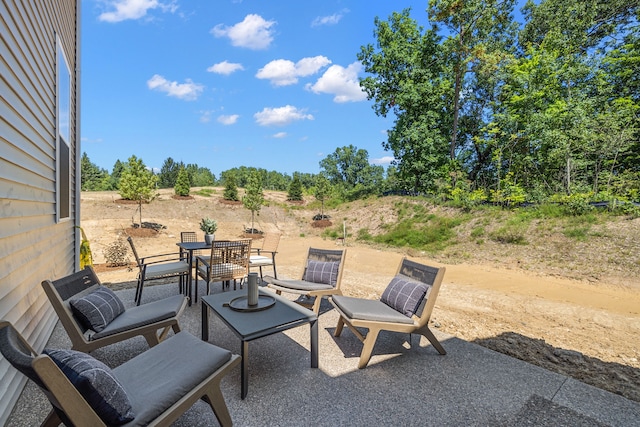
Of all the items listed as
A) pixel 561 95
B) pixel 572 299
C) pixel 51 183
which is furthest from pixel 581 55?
pixel 51 183

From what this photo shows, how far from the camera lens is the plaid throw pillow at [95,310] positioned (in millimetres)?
2186

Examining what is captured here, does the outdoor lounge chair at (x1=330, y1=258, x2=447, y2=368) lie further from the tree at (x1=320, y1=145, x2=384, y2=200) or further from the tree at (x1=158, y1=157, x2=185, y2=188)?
the tree at (x1=320, y1=145, x2=384, y2=200)

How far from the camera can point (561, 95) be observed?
13516 mm

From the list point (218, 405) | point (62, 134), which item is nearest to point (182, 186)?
point (62, 134)

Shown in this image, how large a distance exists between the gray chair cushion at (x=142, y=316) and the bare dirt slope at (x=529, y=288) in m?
3.01

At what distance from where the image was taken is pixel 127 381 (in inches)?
62.5

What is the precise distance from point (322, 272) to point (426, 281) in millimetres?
1479

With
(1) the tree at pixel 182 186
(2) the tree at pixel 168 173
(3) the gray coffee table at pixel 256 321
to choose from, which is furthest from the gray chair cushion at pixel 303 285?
(2) the tree at pixel 168 173

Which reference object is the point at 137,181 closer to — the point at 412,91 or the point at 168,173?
the point at 412,91

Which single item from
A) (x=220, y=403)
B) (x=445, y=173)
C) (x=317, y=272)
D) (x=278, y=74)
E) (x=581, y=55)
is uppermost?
(x=278, y=74)

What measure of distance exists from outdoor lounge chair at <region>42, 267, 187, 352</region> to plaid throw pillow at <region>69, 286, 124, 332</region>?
0.05ft

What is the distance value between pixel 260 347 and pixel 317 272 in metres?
1.34

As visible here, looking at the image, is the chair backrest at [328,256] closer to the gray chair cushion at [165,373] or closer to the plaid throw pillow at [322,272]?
the plaid throw pillow at [322,272]

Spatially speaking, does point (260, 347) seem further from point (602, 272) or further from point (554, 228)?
point (554, 228)
